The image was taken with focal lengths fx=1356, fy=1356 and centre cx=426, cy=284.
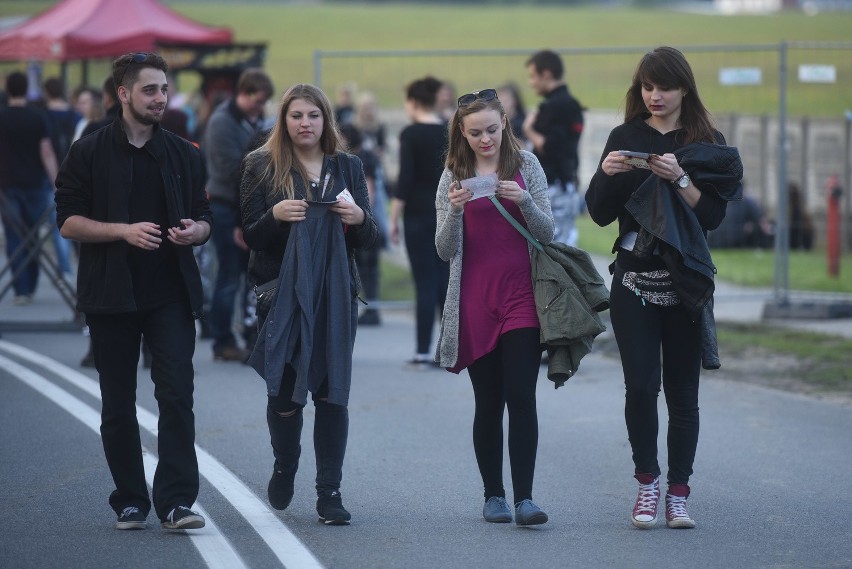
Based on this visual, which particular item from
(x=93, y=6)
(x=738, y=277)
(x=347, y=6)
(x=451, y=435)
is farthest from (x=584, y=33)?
(x=451, y=435)

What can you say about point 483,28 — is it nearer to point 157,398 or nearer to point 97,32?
point 97,32

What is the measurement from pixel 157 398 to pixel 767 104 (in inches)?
374

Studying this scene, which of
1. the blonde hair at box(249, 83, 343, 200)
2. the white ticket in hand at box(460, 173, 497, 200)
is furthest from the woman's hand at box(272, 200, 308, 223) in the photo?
the white ticket in hand at box(460, 173, 497, 200)

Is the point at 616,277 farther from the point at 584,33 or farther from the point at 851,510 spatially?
the point at 584,33

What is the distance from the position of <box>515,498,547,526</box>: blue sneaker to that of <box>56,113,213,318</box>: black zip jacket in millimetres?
1649

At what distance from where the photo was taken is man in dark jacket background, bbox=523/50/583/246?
1016 cm

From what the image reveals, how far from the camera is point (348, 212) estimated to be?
582 cm

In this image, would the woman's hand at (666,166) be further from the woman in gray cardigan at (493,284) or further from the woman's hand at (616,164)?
the woman in gray cardigan at (493,284)

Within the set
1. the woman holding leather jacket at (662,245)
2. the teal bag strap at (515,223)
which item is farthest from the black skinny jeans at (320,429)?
the woman holding leather jacket at (662,245)

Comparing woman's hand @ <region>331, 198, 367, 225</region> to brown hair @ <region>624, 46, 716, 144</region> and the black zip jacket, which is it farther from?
brown hair @ <region>624, 46, 716, 144</region>

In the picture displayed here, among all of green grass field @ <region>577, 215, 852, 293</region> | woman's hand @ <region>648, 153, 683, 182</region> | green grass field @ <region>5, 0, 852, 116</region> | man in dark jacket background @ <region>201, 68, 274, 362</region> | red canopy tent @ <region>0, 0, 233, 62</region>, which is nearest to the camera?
woman's hand @ <region>648, 153, 683, 182</region>

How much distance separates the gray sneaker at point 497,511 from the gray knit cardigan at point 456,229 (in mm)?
655

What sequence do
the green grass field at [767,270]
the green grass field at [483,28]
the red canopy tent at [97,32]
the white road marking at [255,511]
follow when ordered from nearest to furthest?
the white road marking at [255,511], the green grass field at [767,270], the red canopy tent at [97,32], the green grass field at [483,28]

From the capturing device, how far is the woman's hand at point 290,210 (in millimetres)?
5727
